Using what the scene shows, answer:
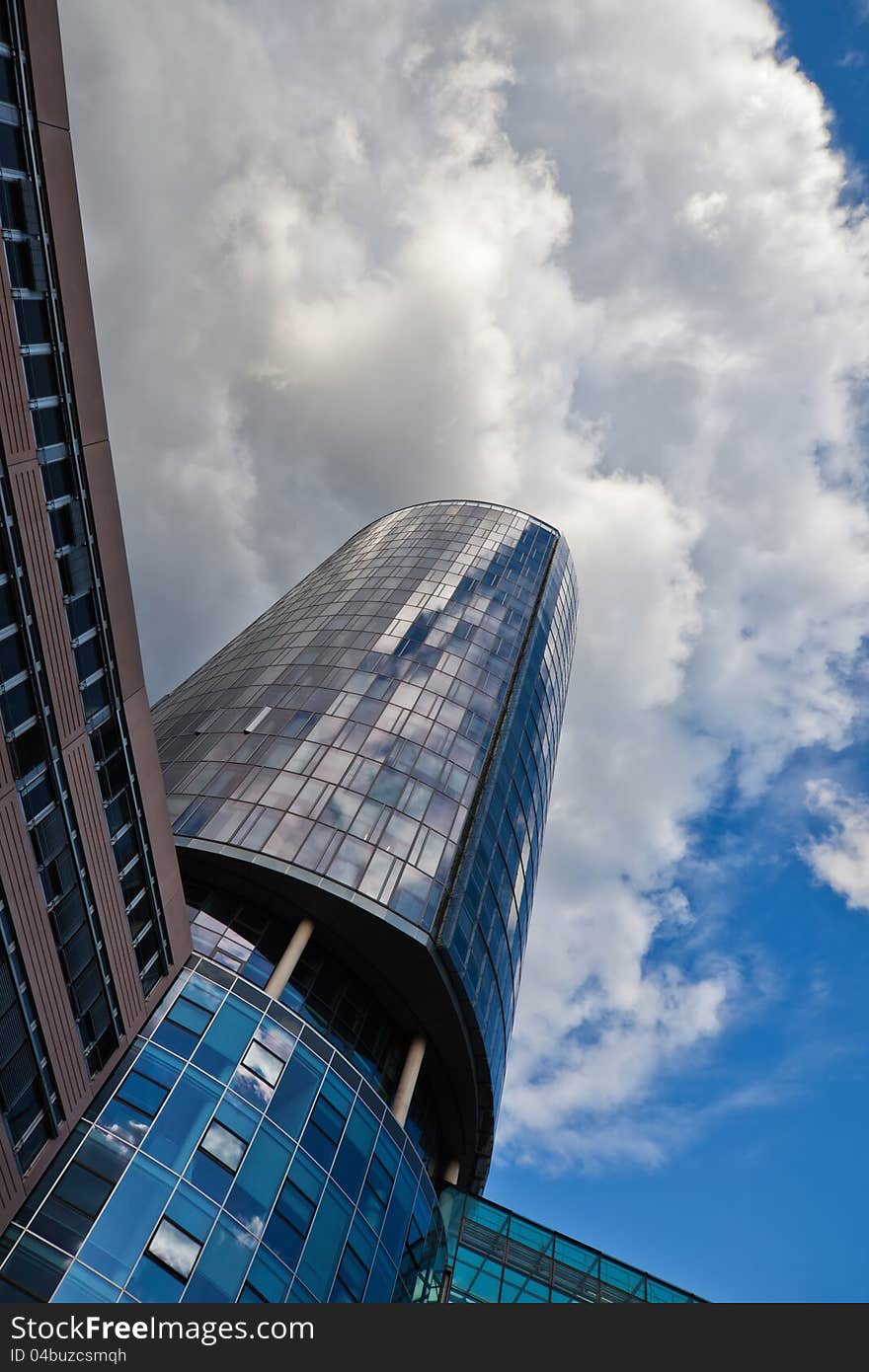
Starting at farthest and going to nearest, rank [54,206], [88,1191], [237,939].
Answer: [237,939]
[88,1191]
[54,206]

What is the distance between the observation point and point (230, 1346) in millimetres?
19547

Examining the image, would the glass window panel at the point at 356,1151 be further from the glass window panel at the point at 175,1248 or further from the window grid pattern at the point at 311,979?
the glass window panel at the point at 175,1248

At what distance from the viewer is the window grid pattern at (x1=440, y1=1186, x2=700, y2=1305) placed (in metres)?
35.1

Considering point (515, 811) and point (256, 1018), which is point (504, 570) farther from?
point (256, 1018)

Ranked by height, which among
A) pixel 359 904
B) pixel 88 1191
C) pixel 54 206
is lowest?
pixel 88 1191

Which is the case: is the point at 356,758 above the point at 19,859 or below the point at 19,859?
above

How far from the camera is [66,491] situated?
23172 mm

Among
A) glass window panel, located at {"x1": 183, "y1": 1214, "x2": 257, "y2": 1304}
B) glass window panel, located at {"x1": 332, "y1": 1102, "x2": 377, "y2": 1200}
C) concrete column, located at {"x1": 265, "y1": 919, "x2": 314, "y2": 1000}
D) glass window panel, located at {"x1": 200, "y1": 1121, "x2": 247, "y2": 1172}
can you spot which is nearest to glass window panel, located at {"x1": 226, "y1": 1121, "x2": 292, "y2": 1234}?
glass window panel, located at {"x1": 200, "y1": 1121, "x2": 247, "y2": 1172}

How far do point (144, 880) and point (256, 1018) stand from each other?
7.72m

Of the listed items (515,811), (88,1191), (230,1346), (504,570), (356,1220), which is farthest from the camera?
(504,570)

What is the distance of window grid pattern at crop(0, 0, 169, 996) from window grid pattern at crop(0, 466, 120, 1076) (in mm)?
1826

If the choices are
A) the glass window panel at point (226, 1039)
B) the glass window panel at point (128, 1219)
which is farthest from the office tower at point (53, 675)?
the glass window panel at point (226, 1039)

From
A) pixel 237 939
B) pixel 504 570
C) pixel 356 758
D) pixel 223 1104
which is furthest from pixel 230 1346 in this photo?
pixel 504 570

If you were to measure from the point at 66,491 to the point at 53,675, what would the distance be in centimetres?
561
